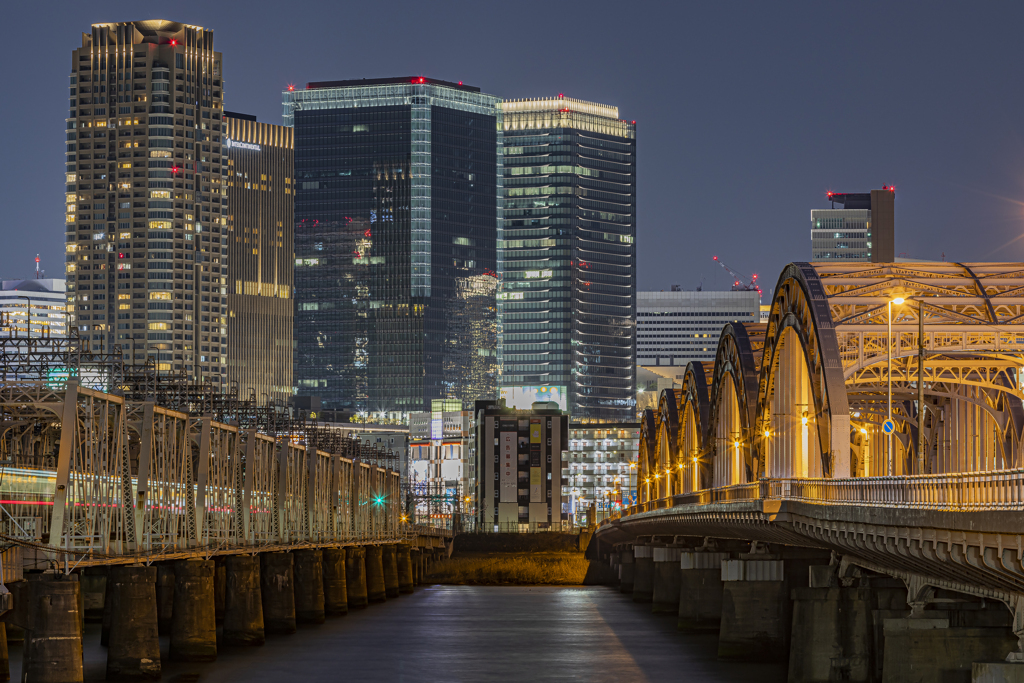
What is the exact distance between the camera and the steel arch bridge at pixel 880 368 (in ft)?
272

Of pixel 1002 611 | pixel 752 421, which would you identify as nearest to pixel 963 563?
pixel 1002 611

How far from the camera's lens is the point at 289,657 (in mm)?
86312

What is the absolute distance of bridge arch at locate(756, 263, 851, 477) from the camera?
264 feet

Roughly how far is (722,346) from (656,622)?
25.6 metres

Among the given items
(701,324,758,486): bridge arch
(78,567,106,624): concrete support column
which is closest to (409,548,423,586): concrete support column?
(701,324,758,486): bridge arch

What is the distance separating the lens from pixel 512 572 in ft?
614

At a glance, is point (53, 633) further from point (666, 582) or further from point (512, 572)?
point (512, 572)

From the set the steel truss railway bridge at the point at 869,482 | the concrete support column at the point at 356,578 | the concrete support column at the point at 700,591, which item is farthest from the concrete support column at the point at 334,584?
the concrete support column at the point at 700,591

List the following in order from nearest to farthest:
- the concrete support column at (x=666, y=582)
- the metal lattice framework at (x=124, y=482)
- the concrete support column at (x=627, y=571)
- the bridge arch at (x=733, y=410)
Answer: the metal lattice framework at (x=124, y=482) → the bridge arch at (x=733, y=410) → the concrete support column at (x=666, y=582) → the concrete support column at (x=627, y=571)

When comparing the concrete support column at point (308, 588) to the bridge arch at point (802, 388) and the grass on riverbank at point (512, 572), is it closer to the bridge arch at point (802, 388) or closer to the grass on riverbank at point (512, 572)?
the bridge arch at point (802, 388)

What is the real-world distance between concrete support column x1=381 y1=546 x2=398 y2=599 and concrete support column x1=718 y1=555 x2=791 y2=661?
7438 centimetres

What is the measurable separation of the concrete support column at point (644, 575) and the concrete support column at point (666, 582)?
13772mm

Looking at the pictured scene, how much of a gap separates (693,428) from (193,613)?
9746cm

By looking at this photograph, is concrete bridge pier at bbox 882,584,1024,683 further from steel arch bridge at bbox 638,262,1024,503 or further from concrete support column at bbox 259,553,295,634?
concrete support column at bbox 259,553,295,634
